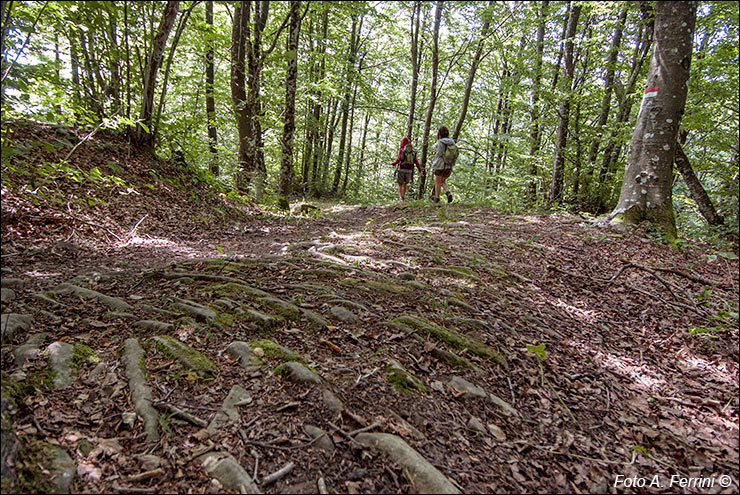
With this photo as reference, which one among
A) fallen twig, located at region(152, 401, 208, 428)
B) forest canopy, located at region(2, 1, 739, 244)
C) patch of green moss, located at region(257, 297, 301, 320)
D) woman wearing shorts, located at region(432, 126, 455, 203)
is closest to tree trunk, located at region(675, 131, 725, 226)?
forest canopy, located at region(2, 1, 739, 244)

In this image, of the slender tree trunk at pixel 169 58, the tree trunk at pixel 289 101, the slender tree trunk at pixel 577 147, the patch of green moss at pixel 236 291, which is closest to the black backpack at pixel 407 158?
the tree trunk at pixel 289 101

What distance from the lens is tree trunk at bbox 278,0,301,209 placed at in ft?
29.8

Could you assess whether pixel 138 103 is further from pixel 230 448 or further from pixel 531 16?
pixel 531 16

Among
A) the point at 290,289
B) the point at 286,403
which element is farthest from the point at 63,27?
the point at 286,403

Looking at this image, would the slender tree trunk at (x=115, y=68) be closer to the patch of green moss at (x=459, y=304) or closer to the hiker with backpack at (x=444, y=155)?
the patch of green moss at (x=459, y=304)

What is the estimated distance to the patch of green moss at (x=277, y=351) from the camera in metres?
2.59

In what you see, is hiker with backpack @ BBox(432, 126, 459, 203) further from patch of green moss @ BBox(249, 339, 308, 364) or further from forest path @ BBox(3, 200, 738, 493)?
patch of green moss @ BBox(249, 339, 308, 364)

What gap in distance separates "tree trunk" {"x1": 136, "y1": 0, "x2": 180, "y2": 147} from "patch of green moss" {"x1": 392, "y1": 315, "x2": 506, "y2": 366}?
19.1 feet

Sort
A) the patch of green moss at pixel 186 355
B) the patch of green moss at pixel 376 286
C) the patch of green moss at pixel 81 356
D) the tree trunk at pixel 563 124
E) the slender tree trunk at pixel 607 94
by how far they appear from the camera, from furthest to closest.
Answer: the slender tree trunk at pixel 607 94, the tree trunk at pixel 563 124, the patch of green moss at pixel 376 286, the patch of green moss at pixel 186 355, the patch of green moss at pixel 81 356

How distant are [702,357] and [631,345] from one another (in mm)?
499

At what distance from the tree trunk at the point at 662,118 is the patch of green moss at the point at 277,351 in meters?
5.50

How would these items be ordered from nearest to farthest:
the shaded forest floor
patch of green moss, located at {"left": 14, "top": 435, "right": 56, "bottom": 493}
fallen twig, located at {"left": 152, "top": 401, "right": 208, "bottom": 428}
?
patch of green moss, located at {"left": 14, "top": 435, "right": 56, "bottom": 493}, the shaded forest floor, fallen twig, located at {"left": 152, "top": 401, "right": 208, "bottom": 428}

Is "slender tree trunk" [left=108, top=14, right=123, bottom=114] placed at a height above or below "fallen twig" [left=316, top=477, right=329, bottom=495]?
above

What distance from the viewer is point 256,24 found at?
367 inches
